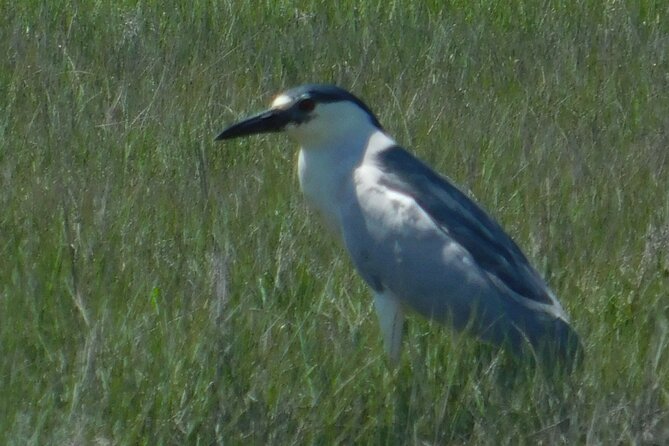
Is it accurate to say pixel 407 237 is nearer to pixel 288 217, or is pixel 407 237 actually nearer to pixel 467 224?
pixel 467 224

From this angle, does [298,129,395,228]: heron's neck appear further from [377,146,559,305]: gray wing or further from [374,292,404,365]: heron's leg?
[374,292,404,365]: heron's leg

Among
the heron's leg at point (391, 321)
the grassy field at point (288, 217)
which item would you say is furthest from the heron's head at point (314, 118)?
the heron's leg at point (391, 321)

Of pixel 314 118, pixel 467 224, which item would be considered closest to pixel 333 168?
pixel 314 118

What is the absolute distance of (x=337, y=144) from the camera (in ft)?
16.7

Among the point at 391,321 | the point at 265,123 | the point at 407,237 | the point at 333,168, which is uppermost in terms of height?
the point at 265,123

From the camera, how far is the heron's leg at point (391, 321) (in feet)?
14.2

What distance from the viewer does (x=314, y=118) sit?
199 inches

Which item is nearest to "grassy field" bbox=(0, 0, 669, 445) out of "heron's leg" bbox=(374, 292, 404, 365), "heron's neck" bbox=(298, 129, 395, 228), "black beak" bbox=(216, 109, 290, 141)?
"heron's leg" bbox=(374, 292, 404, 365)

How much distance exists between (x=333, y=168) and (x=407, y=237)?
0.46m

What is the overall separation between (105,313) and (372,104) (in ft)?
10.1

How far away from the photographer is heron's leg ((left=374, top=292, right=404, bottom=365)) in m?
4.32

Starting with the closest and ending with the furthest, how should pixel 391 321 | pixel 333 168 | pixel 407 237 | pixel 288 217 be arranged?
pixel 391 321 < pixel 407 237 < pixel 333 168 < pixel 288 217

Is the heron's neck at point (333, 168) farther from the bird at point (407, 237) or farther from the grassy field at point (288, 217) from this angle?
the grassy field at point (288, 217)

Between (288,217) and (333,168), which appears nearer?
(333,168)
